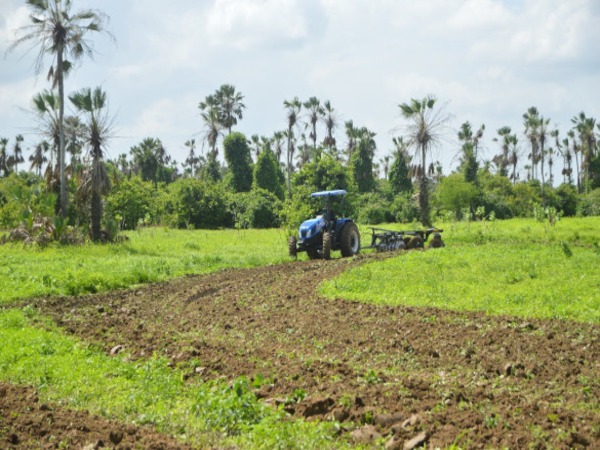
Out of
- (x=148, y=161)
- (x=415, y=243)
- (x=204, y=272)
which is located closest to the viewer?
(x=204, y=272)

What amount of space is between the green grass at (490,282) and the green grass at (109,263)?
6925 millimetres

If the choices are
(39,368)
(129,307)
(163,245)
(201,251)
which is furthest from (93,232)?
(39,368)

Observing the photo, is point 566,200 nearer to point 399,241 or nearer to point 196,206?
point 196,206

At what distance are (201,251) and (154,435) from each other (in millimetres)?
25208

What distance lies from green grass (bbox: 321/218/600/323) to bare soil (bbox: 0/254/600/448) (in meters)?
0.90

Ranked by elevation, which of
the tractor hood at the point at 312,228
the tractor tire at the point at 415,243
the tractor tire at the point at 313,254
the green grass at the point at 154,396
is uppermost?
the tractor hood at the point at 312,228

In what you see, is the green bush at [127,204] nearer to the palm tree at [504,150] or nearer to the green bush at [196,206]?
the green bush at [196,206]

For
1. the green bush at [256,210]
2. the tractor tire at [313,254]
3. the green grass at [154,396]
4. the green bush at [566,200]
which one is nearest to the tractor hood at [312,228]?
the tractor tire at [313,254]

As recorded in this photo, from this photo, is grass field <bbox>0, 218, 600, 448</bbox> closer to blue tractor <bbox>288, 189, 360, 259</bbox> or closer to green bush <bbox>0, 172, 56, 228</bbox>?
blue tractor <bbox>288, 189, 360, 259</bbox>

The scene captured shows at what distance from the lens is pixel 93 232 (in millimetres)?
32750

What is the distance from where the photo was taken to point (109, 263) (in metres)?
23.3

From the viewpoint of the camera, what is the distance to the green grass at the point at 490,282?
12.2 m

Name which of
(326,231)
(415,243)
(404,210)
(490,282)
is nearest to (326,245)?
(326,231)

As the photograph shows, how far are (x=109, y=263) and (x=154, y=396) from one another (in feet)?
53.8
